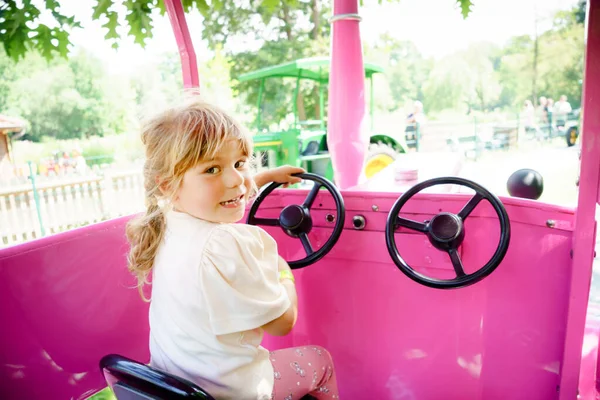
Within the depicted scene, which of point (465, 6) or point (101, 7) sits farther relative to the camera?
point (465, 6)

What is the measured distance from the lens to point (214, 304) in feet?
3.10

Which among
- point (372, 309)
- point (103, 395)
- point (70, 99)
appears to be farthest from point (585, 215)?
point (70, 99)

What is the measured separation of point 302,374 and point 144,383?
1.81ft

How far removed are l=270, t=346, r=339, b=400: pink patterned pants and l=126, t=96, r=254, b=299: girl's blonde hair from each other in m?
0.46

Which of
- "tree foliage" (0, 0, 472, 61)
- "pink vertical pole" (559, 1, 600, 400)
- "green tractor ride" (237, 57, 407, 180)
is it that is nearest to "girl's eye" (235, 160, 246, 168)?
"pink vertical pole" (559, 1, 600, 400)

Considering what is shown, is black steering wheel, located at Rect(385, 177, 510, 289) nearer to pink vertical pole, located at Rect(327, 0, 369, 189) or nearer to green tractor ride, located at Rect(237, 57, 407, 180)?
pink vertical pole, located at Rect(327, 0, 369, 189)

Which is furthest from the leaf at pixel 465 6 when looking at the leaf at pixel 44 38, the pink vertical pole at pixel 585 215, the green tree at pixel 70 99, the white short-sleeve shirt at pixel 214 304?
the green tree at pixel 70 99

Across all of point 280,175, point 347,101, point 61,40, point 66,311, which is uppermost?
point 61,40

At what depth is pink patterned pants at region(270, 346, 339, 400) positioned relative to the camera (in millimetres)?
1246

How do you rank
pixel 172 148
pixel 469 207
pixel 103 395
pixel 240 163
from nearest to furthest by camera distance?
pixel 172 148 → pixel 240 163 → pixel 469 207 → pixel 103 395

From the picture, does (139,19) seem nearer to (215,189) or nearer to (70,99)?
(215,189)

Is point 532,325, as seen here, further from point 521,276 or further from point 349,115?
point 349,115

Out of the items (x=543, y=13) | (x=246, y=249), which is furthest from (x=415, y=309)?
(x=543, y=13)

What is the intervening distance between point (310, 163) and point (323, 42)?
7836 mm
